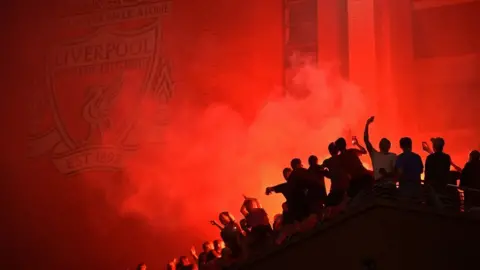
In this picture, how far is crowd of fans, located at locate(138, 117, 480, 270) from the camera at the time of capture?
9.37 metres

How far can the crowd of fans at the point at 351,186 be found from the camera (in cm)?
937

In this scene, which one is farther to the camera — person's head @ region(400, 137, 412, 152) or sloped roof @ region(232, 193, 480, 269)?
person's head @ region(400, 137, 412, 152)

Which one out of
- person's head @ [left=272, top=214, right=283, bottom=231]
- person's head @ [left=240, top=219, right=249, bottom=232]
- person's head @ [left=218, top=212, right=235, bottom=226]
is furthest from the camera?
person's head @ [left=218, top=212, right=235, bottom=226]

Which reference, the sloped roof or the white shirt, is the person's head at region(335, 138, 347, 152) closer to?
the white shirt

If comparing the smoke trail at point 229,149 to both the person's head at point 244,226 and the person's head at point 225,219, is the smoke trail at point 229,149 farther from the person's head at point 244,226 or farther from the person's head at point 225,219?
the person's head at point 244,226

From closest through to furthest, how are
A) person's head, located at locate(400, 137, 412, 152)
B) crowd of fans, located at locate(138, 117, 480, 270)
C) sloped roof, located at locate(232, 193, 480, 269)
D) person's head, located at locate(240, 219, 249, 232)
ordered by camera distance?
sloped roof, located at locate(232, 193, 480, 269) < crowd of fans, located at locate(138, 117, 480, 270) < person's head, located at locate(400, 137, 412, 152) < person's head, located at locate(240, 219, 249, 232)

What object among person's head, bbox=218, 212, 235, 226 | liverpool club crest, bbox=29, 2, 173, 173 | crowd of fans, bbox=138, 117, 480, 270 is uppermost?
liverpool club crest, bbox=29, 2, 173, 173

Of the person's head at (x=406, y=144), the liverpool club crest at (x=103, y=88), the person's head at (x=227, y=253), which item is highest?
the liverpool club crest at (x=103, y=88)

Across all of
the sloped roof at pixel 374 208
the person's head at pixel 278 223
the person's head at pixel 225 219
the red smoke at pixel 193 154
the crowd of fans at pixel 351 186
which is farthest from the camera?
the red smoke at pixel 193 154

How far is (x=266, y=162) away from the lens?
1509 cm

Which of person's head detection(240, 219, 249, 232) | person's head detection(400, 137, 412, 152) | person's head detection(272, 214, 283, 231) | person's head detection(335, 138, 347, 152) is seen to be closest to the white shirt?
person's head detection(400, 137, 412, 152)

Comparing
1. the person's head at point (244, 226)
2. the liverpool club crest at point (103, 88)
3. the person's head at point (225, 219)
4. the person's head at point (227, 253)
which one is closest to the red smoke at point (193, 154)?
the liverpool club crest at point (103, 88)

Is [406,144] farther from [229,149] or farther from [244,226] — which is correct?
[229,149]

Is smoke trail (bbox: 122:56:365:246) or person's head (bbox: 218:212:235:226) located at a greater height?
smoke trail (bbox: 122:56:365:246)
